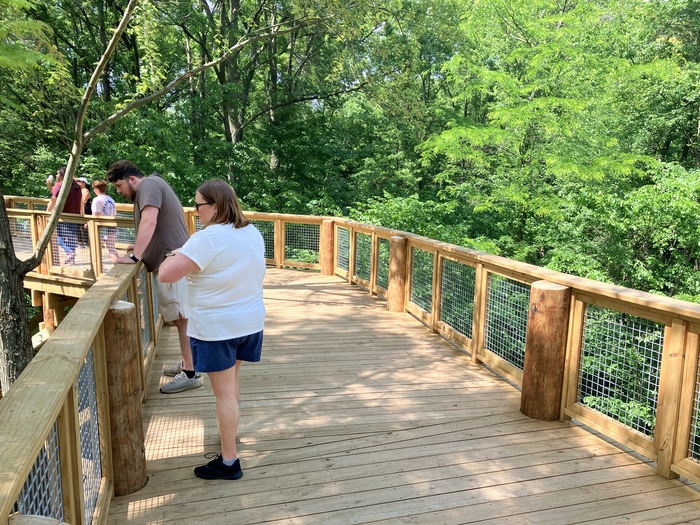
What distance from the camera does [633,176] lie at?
51.9ft

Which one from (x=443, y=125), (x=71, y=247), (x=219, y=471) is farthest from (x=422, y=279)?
(x=443, y=125)

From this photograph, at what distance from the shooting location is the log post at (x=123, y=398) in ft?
8.50

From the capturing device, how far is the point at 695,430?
114 inches

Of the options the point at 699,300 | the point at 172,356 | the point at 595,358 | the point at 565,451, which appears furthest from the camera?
the point at 699,300

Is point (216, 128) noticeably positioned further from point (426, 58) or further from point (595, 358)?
point (595, 358)

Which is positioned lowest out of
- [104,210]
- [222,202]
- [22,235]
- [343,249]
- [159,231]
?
[343,249]

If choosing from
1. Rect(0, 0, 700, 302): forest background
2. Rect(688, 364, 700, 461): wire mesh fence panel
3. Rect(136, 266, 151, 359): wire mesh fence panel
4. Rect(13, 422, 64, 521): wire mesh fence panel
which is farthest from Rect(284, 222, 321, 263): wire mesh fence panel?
Rect(13, 422, 64, 521): wire mesh fence panel

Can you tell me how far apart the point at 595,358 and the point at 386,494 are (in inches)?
69.3

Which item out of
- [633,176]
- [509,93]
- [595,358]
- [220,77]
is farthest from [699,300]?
[220,77]

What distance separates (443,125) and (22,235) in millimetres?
15832

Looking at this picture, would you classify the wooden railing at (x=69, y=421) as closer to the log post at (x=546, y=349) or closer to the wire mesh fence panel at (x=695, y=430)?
the log post at (x=546, y=349)

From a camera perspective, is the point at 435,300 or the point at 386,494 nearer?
the point at 386,494

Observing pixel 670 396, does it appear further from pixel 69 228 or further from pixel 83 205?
pixel 83 205

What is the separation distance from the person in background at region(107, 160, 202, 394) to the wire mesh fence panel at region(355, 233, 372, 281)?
14.0 ft
